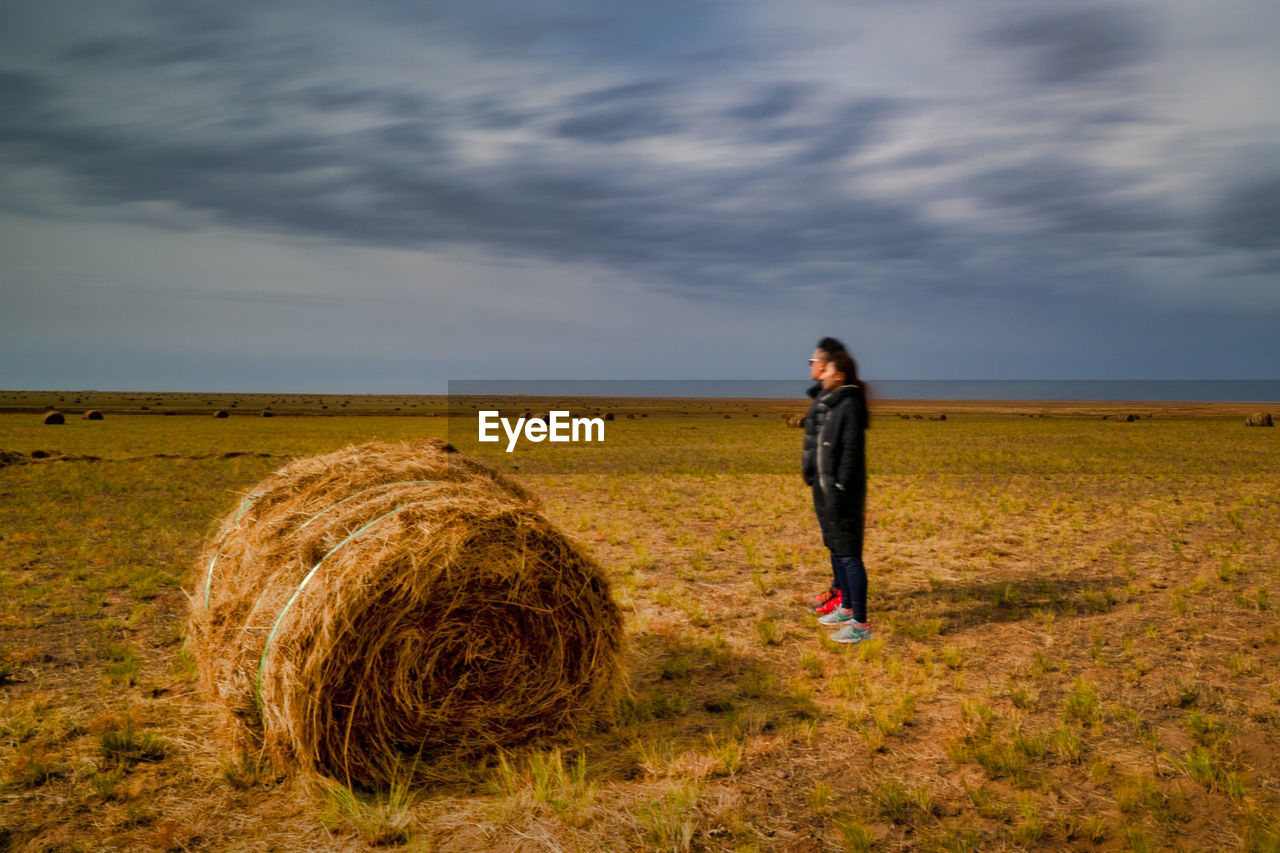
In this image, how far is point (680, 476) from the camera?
78.7 feet

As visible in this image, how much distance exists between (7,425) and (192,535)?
5297cm

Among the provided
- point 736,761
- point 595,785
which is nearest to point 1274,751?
point 736,761

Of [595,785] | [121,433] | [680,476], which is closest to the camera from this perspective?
[595,785]

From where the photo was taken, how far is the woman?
24.5 feet

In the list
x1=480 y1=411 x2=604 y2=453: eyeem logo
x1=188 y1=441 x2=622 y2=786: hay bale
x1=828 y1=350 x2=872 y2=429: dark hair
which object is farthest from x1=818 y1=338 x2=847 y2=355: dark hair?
x1=480 y1=411 x2=604 y2=453: eyeem logo

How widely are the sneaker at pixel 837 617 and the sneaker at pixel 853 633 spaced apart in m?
0.34

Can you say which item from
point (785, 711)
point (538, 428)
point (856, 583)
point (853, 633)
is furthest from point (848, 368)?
point (538, 428)

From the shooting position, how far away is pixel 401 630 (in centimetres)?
517

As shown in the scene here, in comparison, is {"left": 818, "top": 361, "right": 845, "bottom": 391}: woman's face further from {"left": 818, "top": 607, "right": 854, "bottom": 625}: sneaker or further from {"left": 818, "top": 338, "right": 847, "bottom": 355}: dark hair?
{"left": 818, "top": 607, "right": 854, "bottom": 625}: sneaker

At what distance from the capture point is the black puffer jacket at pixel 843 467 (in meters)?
7.45

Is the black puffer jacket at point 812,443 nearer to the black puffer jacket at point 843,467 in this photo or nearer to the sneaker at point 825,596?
the black puffer jacket at point 843,467

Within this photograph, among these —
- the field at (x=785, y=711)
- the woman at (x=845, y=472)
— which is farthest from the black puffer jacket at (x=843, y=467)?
the field at (x=785, y=711)

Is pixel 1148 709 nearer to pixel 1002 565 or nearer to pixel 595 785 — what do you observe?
pixel 595 785

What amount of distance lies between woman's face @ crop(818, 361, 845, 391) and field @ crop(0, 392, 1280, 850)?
249 centimetres
